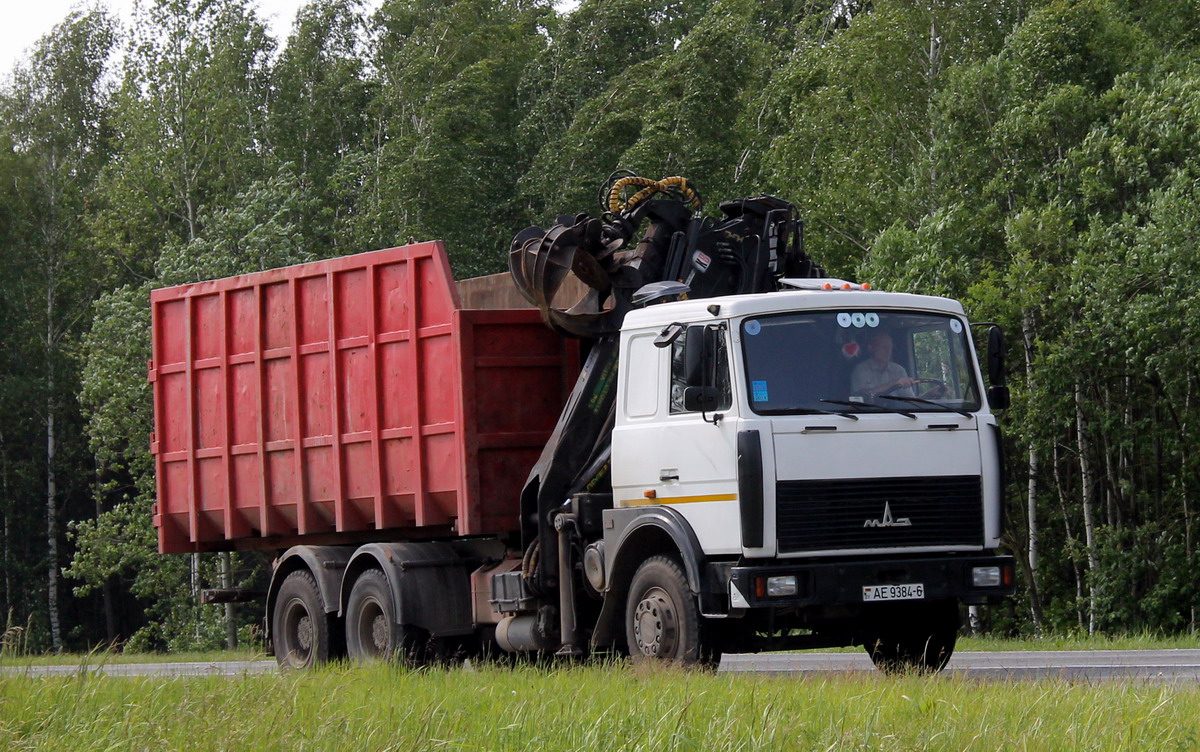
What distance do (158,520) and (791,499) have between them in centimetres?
757

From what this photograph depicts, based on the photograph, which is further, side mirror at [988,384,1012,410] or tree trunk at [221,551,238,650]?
tree trunk at [221,551,238,650]

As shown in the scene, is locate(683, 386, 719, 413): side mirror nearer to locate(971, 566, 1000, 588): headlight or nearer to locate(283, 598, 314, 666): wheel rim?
locate(971, 566, 1000, 588): headlight

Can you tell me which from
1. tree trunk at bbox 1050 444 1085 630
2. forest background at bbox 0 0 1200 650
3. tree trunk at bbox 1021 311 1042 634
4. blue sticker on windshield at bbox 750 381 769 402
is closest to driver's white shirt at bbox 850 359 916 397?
blue sticker on windshield at bbox 750 381 769 402

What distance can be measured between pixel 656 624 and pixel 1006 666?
3.36 metres

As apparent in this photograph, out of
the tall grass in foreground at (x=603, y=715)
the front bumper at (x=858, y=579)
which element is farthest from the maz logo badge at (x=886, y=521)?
the tall grass in foreground at (x=603, y=715)

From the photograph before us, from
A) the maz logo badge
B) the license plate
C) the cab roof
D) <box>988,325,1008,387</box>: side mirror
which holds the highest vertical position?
the cab roof

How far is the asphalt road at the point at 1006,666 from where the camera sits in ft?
33.6

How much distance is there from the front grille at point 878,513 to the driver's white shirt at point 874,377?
0.59m

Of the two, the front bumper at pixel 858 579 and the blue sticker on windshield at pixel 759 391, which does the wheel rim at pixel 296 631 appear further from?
the blue sticker on windshield at pixel 759 391

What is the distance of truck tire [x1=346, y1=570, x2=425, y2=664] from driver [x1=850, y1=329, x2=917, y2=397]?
438cm

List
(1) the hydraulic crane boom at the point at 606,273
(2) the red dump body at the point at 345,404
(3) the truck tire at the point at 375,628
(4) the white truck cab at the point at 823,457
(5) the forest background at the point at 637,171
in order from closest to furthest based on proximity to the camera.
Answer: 1. (4) the white truck cab at the point at 823,457
2. (1) the hydraulic crane boom at the point at 606,273
3. (2) the red dump body at the point at 345,404
4. (3) the truck tire at the point at 375,628
5. (5) the forest background at the point at 637,171

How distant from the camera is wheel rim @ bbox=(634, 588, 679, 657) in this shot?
10.3 metres

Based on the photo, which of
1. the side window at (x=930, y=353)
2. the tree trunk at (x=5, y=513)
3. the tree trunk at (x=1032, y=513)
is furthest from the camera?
the tree trunk at (x=5, y=513)

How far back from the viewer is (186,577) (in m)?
38.5
